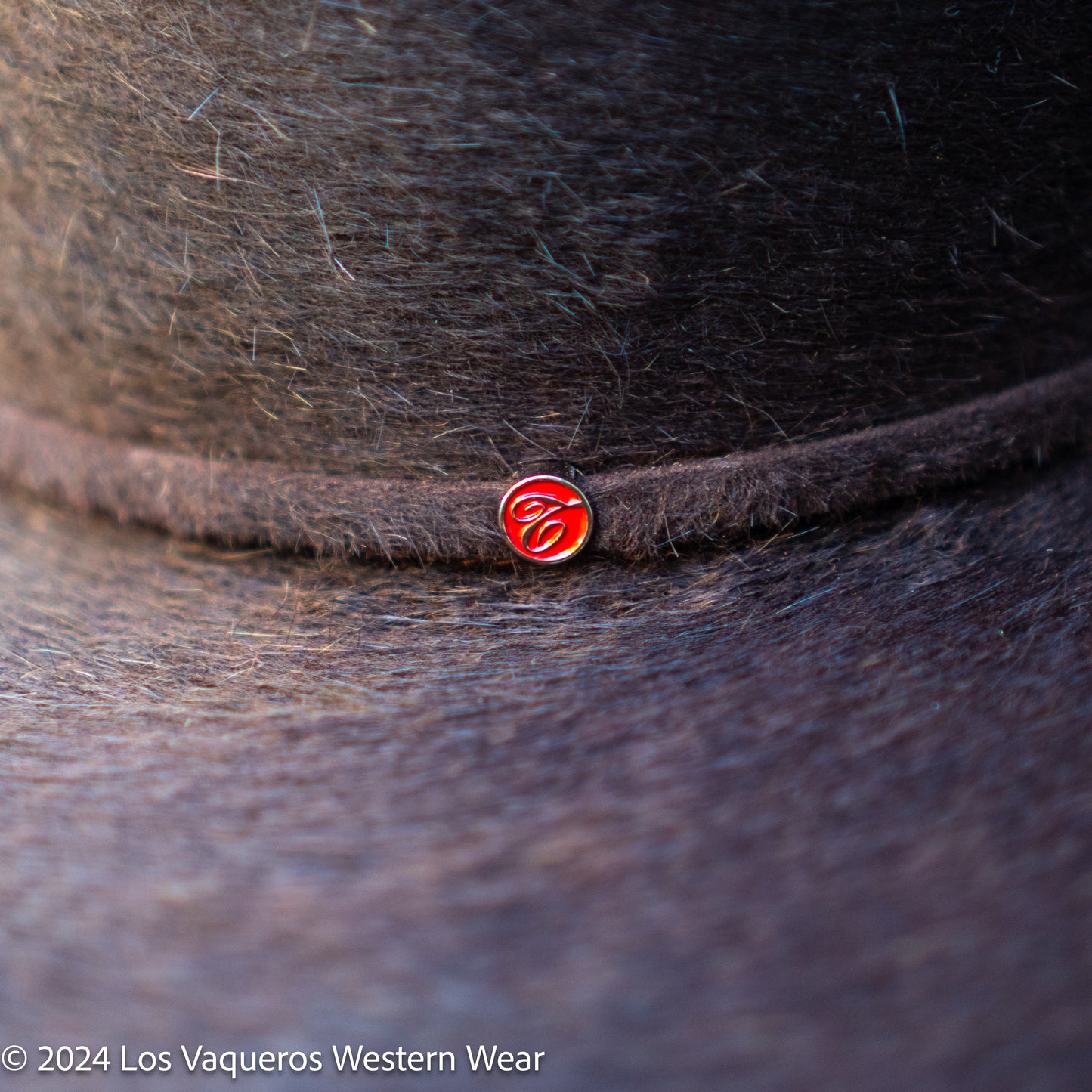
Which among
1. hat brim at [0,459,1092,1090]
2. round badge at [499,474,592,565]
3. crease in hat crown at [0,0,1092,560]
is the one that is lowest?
hat brim at [0,459,1092,1090]

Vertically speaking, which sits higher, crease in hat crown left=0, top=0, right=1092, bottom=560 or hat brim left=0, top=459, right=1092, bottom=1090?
crease in hat crown left=0, top=0, right=1092, bottom=560

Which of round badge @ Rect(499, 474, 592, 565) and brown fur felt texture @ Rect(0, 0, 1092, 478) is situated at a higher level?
brown fur felt texture @ Rect(0, 0, 1092, 478)

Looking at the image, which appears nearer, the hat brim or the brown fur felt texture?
the hat brim

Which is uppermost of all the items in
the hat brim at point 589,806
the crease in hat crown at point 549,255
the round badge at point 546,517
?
the crease in hat crown at point 549,255

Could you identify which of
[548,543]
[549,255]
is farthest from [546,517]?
[549,255]

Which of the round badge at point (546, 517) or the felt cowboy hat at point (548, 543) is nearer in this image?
the felt cowboy hat at point (548, 543)

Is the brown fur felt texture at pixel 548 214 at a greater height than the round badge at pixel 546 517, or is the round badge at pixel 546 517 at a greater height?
the brown fur felt texture at pixel 548 214

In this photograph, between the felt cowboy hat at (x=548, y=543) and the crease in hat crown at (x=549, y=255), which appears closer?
the felt cowboy hat at (x=548, y=543)
